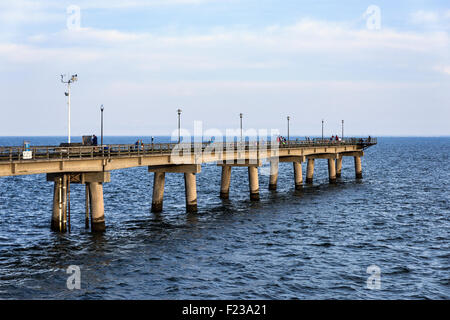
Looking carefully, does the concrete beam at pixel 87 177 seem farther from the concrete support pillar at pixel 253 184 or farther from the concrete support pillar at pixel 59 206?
the concrete support pillar at pixel 253 184

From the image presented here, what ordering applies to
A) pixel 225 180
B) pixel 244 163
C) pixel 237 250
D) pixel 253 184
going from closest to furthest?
pixel 237 250 < pixel 244 163 < pixel 253 184 < pixel 225 180

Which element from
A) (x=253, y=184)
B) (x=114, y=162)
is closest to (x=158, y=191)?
(x=114, y=162)

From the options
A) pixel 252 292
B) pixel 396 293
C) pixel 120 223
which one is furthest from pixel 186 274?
pixel 120 223

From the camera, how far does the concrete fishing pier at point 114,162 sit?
35500mm

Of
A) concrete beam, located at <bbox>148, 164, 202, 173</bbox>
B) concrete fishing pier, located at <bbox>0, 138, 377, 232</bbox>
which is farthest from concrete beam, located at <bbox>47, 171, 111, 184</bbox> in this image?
concrete beam, located at <bbox>148, 164, 202, 173</bbox>

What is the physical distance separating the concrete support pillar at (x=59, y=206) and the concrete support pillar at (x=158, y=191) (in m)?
10.7

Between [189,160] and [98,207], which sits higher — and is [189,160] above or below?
above

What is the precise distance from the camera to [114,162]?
4147 cm

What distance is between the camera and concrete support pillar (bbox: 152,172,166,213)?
162ft

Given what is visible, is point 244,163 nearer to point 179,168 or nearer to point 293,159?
point 179,168

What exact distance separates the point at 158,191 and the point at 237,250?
16.7 m

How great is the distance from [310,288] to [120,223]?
22806 mm
